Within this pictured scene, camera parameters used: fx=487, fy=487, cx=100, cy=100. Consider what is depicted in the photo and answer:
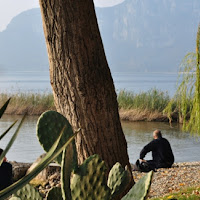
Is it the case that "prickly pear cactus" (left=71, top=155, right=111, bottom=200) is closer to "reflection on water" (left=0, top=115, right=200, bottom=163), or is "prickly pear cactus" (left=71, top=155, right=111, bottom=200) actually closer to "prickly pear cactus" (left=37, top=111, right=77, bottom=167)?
"prickly pear cactus" (left=37, top=111, right=77, bottom=167)

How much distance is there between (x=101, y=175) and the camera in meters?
2.05

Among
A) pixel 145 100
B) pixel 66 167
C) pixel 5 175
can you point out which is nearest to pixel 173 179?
pixel 5 175

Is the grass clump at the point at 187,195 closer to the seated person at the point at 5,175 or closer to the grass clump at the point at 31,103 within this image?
the seated person at the point at 5,175

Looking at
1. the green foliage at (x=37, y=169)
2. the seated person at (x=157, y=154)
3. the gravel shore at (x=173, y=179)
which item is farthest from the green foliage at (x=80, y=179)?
the seated person at (x=157, y=154)

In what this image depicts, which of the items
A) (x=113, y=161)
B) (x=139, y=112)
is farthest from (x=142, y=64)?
(x=113, y=161)

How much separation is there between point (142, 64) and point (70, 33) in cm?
17715

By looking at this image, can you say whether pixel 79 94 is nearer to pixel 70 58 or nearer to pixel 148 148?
pixel 70 58

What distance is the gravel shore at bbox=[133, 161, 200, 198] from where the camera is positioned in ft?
25.9

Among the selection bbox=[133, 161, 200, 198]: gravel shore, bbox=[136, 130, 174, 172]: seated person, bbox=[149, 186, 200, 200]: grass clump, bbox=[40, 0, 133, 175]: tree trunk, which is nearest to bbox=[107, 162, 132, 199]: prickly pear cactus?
bbox=[40, 0, 133, 175]: tree trunk

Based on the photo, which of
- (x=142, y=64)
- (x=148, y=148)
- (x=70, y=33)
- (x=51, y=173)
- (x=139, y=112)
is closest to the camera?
(x=70, y=33)

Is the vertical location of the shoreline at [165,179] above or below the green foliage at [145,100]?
above

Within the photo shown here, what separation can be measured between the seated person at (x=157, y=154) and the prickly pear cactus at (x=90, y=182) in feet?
24.4

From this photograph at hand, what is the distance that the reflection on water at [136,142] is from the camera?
471 inches

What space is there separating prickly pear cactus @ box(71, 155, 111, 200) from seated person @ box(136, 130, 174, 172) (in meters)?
7.43
